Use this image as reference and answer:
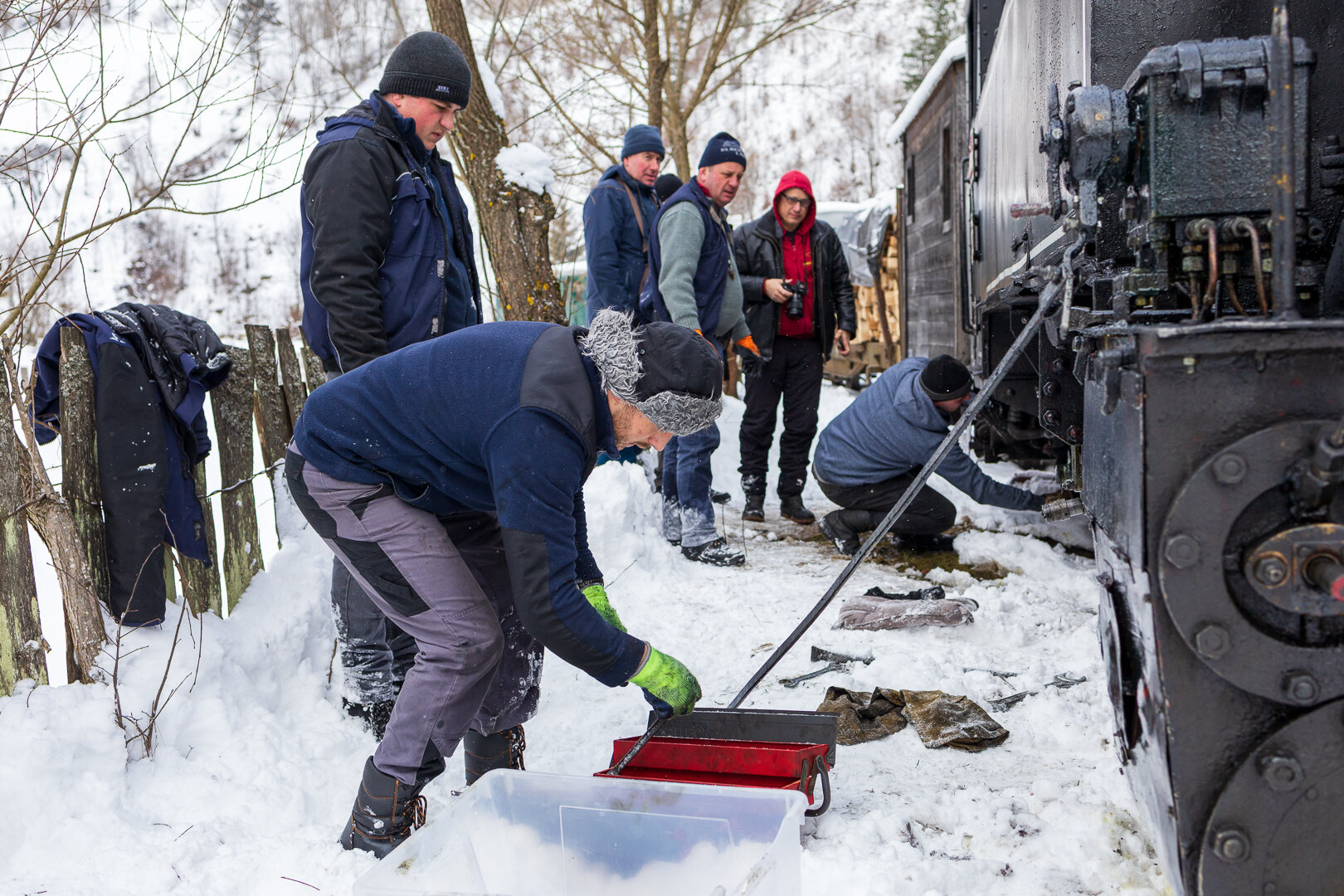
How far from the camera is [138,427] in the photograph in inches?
113

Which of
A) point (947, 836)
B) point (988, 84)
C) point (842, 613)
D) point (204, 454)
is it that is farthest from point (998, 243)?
point (204, 454)

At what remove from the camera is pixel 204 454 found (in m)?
3.19

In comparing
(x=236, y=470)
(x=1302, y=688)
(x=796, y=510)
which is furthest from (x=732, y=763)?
(x=796, y=510)

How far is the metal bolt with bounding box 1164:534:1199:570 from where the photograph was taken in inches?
52.5

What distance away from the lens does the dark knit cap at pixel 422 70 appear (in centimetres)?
310

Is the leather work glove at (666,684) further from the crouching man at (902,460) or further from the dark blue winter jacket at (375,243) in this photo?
the crouching man at (902,460)

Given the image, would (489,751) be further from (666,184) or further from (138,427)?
(666,184)

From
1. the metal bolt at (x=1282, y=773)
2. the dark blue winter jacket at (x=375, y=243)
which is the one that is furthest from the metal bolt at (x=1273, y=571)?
the dark blue winter jacket at (x=375, y=243)

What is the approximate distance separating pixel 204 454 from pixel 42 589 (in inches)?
91.7

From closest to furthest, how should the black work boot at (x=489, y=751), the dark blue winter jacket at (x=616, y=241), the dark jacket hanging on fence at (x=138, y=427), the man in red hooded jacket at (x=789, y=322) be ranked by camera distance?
the black work boot at (x=489, y=751) → the dark jacket hanging on fence at (x=138, y=427) → the dark blue winter jacket at (x=616, y=241) → the man in red hooded jacket at (x=789, y=322)

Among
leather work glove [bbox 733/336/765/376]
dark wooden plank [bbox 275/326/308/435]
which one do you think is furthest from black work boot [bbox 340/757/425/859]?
leather work glove [bbox 733/336/765/376]

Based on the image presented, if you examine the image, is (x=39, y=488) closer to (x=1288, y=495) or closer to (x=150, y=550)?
(x=150, y=550)

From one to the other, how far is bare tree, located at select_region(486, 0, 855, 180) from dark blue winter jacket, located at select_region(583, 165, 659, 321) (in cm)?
602

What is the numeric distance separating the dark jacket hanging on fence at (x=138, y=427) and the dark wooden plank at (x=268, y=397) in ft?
1.97
